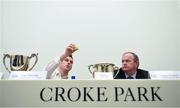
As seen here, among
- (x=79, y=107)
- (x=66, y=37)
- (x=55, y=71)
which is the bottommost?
(x=79, y=107)

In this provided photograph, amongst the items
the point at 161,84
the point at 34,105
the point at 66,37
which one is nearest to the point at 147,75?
the point at 161,84

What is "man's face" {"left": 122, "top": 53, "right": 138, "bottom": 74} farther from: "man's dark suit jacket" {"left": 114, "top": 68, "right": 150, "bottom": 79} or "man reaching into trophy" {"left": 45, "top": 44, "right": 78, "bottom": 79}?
"man reaching into trophy" {"left": 45, "top": 44, "right": 78, "bottom": 79}

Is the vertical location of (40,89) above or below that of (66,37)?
below

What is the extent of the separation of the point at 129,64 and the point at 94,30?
41.2 inches

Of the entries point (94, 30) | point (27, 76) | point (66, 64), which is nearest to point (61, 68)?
point (66, 64)

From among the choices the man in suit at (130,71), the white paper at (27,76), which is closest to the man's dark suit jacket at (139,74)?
the man in suit at (130,71)

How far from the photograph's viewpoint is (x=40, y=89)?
0.91 metres

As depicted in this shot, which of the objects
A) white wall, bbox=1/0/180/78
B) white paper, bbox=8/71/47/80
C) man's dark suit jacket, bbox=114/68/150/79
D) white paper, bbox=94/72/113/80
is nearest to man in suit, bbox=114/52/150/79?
man's dark suit jacket, bbox=114/68/150/79

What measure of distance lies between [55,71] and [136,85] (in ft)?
1.42

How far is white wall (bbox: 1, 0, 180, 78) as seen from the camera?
215 cm

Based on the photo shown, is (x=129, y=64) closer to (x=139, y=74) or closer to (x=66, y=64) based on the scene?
(x=139, y=74)

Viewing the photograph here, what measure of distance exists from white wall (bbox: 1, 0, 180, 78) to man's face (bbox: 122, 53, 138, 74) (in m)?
0.93

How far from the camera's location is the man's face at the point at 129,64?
3.80ft

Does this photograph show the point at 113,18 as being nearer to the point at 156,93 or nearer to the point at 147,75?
the point at 147,75
